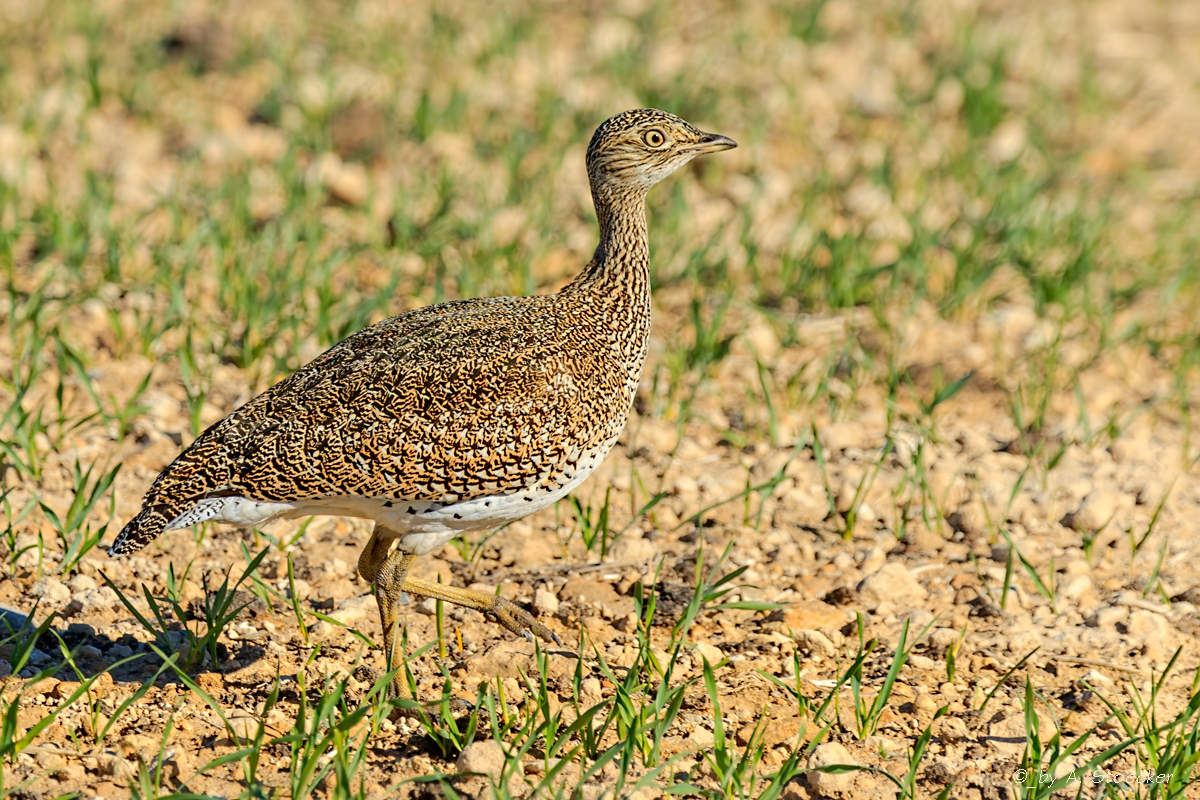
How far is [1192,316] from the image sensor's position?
6.84 meters

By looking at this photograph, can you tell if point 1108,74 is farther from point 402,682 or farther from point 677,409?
point 402,682

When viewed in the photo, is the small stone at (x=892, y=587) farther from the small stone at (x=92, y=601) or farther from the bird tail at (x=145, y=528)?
the small stone at (x=92, y=601)

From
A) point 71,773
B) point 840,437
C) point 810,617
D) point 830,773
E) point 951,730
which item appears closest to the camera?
point 71,773

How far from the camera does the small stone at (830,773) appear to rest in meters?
3.72

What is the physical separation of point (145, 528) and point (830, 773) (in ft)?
6.33

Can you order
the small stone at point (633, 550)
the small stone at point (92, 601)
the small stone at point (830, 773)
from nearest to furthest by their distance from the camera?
1. the small stone at point (830, 773)
2. the small stone at point (92, 601)
3. the small stone at point (633, 550)

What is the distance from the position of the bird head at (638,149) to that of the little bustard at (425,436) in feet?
1.49

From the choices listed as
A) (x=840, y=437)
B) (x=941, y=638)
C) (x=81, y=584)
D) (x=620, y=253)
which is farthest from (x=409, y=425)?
(x=840, y=437)

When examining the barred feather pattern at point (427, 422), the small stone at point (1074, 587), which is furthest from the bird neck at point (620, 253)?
the small stone at point (1074, 587)

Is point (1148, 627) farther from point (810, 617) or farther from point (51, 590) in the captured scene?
point (51, 590)

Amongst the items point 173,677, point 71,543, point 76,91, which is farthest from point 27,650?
point 76,91

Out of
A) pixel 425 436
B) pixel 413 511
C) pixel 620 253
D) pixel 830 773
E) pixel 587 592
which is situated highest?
pixel 620 253

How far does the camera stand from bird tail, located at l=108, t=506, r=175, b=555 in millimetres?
3727

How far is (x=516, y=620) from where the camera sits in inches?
169
